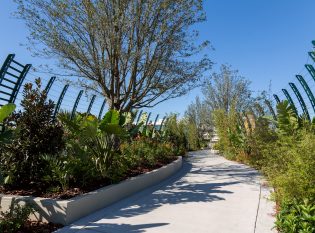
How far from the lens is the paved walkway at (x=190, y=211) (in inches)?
221

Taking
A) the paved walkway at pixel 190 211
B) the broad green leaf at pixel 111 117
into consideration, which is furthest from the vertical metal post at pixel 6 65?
the paved walkway at pixel 190 211

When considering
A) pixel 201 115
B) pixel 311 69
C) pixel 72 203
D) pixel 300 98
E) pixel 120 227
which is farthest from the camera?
pixel 201 115

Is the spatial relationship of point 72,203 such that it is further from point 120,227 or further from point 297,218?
point 297,218

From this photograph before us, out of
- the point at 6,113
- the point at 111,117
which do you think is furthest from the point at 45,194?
the point at 111,117

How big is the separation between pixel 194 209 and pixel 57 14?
26.5 ft

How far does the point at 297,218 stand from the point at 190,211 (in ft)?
7.78

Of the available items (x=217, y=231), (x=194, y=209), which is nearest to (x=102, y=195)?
(x=194, y=209)

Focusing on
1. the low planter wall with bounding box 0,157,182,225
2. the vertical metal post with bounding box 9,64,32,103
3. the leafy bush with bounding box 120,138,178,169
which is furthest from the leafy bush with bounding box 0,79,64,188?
the leafy bush with bounding box 120,138,178,169

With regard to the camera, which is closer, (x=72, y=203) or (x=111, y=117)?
(x=72, y=203)

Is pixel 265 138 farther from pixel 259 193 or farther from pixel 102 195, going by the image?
pixel 102 195

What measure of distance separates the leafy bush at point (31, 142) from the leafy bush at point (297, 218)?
500 cm

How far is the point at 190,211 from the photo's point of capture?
668cm

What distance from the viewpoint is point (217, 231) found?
5.51m

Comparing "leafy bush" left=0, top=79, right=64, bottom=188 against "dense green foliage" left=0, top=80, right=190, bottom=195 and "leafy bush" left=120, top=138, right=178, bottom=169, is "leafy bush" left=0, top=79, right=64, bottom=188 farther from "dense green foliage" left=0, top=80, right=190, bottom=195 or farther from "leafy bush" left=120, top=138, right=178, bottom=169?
"leafy bush" left=120, top=138, right=178, bottom=169
